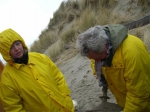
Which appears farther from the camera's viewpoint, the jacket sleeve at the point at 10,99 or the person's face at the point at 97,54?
the jacket sleeve at the point at 10,99

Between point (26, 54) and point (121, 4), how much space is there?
6382 mm

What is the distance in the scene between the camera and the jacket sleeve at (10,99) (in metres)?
3.62

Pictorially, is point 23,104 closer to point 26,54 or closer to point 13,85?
point 13,85

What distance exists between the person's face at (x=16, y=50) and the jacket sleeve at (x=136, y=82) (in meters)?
1.22

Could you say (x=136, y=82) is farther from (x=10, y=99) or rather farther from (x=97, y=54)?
(x=10, y=99)

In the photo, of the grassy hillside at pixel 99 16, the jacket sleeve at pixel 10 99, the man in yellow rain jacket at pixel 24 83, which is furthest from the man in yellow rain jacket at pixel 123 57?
the grassy hillside at pixel 99 16

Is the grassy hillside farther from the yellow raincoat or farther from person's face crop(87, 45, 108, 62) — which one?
person's face crop(87, 45, 108, 62)

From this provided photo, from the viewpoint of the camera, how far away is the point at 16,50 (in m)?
3.70

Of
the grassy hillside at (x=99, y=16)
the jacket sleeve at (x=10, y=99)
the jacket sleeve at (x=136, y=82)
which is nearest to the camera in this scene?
the jacket sleeve at (x=136, y=82)

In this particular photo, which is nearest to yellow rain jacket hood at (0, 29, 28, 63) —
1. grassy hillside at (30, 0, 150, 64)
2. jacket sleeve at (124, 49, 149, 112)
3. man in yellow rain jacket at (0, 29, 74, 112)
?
man in yellow rain jacket at (0, 29, 74, 112)

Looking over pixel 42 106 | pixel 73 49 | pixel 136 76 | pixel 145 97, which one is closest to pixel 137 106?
pixel 145 97

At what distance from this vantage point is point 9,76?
369 cm

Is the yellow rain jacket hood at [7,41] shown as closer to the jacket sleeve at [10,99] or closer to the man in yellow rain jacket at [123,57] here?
the jacket sleeve at [10,99]

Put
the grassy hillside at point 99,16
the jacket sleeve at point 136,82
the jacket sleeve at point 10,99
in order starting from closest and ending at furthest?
1. the jacket sleeve at point 136,82
2. the jacket sleeve at point 10,99
3. the grassy hillside at point 99,16
